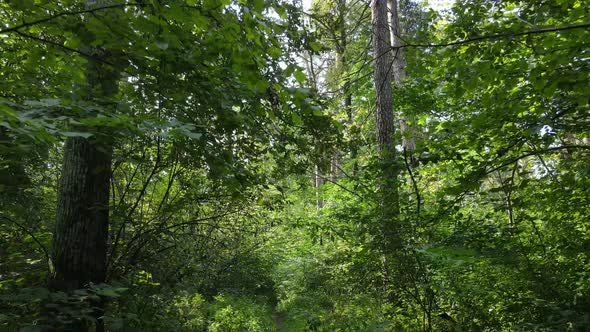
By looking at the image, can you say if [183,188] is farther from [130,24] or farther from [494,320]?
[494,320]

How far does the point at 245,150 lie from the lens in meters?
4.71

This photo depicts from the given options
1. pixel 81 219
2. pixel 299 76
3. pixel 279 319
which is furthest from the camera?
pixel 279 319

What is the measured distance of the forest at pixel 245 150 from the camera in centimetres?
267

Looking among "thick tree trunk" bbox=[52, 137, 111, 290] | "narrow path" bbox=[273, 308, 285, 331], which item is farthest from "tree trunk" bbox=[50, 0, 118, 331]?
"narrow path" bbox=[273, 308, 285, 331]

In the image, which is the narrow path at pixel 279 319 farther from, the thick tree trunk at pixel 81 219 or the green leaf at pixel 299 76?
the green leaf at pixel 299 76

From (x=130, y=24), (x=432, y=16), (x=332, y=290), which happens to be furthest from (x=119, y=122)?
(x=332, y=290)

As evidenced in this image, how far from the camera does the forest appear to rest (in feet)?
8.75

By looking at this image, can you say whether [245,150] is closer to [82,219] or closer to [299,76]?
[82,219]

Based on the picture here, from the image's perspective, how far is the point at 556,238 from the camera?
543 cm

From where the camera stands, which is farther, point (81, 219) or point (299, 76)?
point (81, 219)

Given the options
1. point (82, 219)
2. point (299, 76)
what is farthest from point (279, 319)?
point (299, 76)

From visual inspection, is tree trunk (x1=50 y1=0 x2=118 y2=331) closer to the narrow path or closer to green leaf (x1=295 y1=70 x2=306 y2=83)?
green leaf (x1=295 y1=70 x2=306 y2=83)

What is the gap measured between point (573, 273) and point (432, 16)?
3961 millimetres

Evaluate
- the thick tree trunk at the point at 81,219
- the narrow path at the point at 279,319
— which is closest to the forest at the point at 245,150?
the thick tree trunk at the point at 81,219
